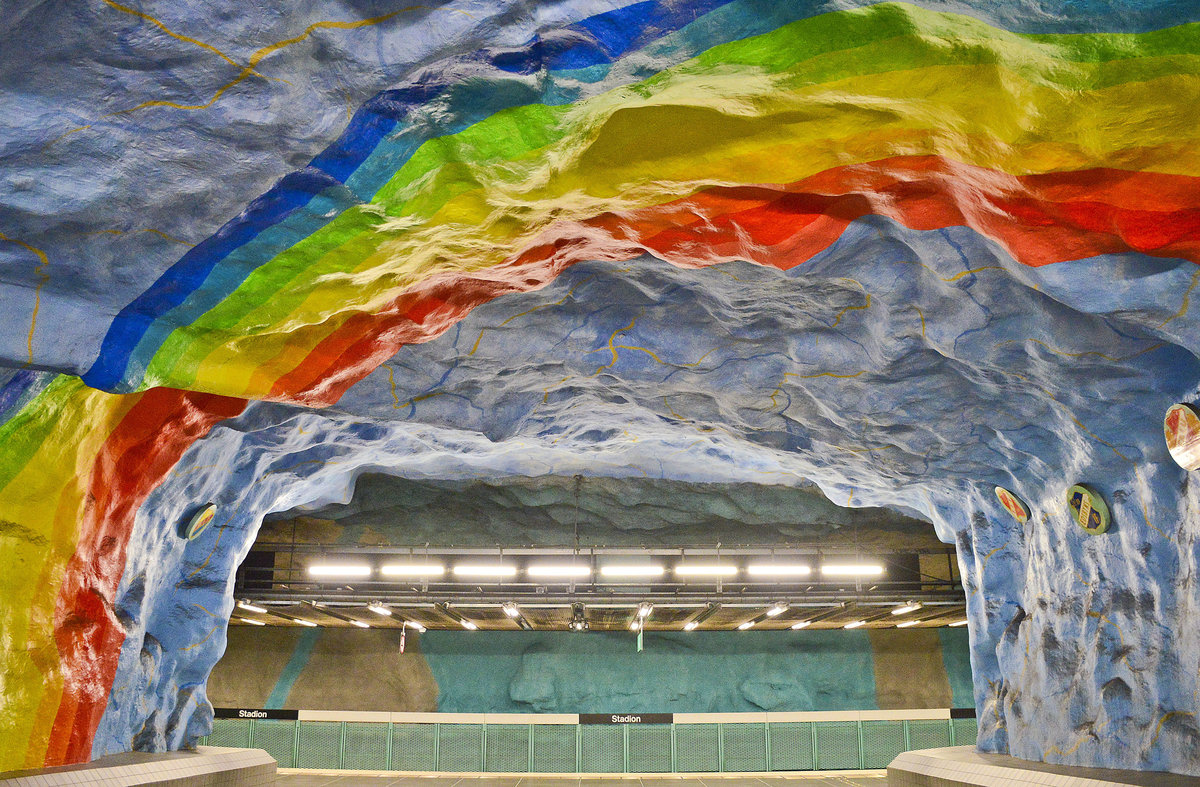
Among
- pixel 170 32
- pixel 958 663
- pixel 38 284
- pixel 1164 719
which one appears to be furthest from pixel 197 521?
pixel 958 663

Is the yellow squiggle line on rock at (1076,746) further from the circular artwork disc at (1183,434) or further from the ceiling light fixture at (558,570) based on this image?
the ceiling light fixture at (558,570)

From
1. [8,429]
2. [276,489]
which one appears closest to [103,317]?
[8,429]

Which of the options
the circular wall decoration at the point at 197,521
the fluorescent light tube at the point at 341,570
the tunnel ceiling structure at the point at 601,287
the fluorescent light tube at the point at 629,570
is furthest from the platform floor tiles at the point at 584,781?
the circular wall decoration at the point at 197,521

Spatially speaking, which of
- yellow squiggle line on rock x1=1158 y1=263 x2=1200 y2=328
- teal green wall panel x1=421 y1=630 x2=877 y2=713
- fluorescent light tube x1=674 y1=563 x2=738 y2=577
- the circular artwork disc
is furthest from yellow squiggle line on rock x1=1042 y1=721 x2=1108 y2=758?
teal green wall panel x1=421 y1=630 x2=877 y2=713

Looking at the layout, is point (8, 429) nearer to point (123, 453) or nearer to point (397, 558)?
point (123, 453)

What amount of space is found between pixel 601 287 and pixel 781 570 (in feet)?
21.3

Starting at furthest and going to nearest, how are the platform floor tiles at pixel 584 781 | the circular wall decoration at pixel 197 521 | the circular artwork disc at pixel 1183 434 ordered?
the platform floor tiles at pixel 584 781, the circular wall decoration at pixel 197 521, the circular artwork disc at pixel 1183 434

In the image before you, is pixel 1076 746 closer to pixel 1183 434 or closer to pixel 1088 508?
pixel 1088 508

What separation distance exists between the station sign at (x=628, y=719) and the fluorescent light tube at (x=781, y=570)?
356 cm

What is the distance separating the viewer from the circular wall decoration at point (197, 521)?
8.09m

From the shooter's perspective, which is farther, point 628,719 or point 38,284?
point 628,719

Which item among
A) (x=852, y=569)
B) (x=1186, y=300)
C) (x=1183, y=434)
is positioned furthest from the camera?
(x=852, y=569)

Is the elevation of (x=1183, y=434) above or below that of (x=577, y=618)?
above

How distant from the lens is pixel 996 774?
23.4 ft
